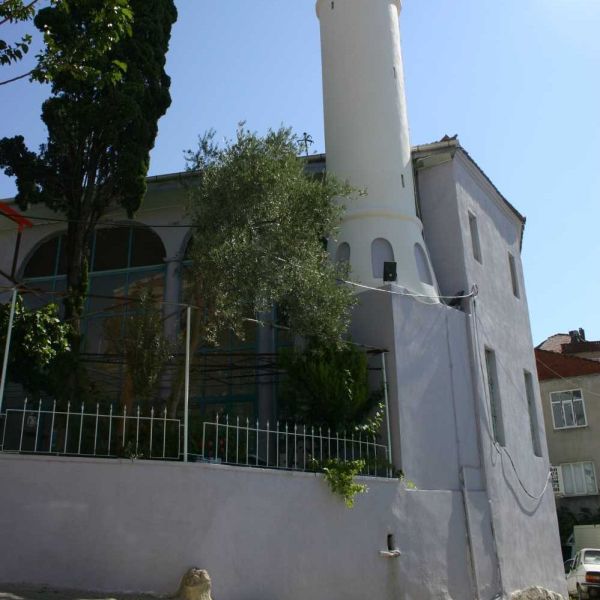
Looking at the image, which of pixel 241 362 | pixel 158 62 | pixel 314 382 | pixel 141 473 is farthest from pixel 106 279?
pixel 141 473

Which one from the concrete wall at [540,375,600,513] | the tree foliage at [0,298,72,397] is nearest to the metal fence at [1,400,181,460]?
the tree foliage at [0,298,72,397]

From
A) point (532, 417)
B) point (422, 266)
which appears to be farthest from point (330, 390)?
point (532, 417)

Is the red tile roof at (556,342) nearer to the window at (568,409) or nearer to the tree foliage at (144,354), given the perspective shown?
the window at (568,409)

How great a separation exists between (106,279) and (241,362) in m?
4.32

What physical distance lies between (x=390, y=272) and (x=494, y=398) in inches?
137

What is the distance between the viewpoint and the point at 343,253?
44.1 feet

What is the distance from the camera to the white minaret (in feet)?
43.4

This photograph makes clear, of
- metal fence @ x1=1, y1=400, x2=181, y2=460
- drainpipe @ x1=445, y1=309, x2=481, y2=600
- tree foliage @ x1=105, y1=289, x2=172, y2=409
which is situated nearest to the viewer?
metal fence @ x1=1, y1=400, x2=181, y2=460

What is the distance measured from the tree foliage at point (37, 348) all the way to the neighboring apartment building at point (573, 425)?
65.8 feet

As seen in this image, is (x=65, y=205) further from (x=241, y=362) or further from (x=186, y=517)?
(x=186, y=517)

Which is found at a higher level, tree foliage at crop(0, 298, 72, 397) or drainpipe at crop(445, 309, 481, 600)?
tree foliage at crop(0, 298, 72, 397)

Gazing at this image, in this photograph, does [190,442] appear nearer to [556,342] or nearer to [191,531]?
[191,531]

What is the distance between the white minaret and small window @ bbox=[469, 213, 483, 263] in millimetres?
1534

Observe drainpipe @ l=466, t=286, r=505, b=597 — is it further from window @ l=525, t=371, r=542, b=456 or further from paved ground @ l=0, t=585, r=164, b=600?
paved ground @ l=0, t=585, r=164, b=600
